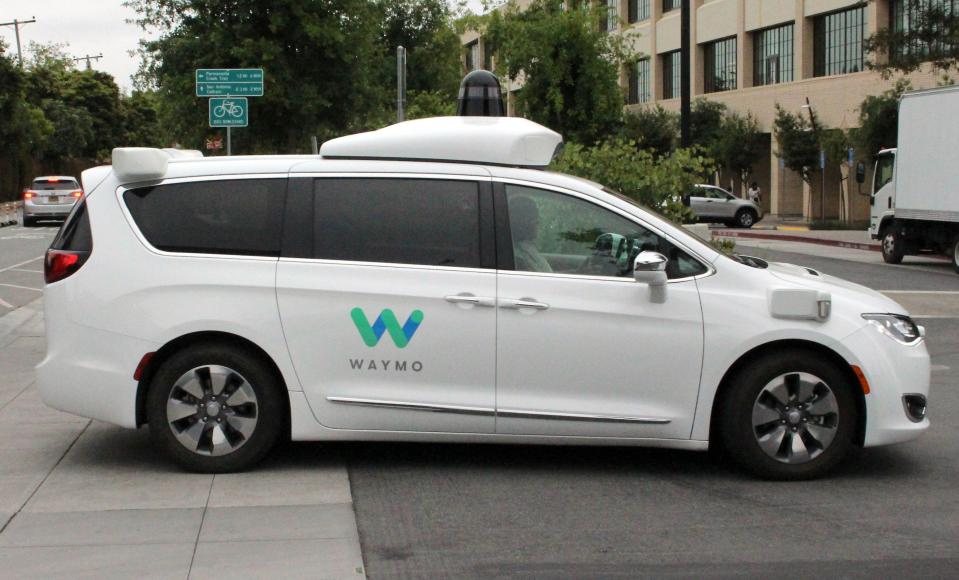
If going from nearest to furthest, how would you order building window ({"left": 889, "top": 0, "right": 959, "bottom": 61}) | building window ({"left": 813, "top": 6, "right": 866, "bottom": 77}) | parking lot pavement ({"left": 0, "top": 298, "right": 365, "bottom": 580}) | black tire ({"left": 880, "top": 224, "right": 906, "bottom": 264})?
parking lot pavement ({"left": 0, "top": 298, "right": 365, "bottom": 580}) < black tire ({"left": 880, "top": 224, "right": 906, "bottom": 264}) < building window ({"left": 889, "top": 0, "right": 959, "bottom": 61}) < building window ({"left": 813, "top": 6, "right": 866, "bottom": 77})

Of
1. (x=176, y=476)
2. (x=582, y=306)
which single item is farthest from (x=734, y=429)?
(x=176, y=476)

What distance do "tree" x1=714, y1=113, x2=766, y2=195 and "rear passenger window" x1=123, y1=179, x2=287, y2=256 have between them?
43.5 metres

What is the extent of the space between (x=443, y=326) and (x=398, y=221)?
63 centimetres

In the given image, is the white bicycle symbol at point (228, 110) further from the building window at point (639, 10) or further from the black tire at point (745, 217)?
the building window at point (639, 10)

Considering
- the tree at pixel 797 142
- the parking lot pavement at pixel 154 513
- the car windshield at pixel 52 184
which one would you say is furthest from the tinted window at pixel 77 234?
the tree at pixel 797 142

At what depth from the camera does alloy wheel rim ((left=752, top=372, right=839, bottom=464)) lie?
6656 mm

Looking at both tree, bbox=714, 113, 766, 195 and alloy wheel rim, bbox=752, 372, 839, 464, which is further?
tree, bbox=714, 113, 766, 195

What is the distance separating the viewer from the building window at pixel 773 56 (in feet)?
160

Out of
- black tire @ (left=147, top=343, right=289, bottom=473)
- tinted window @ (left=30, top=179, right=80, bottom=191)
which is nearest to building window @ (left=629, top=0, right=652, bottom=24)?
tinted window @ (left=30, top=179, right=80, bottom=191)

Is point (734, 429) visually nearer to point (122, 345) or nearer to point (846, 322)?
point (846, 322)

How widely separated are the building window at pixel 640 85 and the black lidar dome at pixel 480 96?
1998 inches

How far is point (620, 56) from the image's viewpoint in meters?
44.2

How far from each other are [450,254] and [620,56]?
3855cm

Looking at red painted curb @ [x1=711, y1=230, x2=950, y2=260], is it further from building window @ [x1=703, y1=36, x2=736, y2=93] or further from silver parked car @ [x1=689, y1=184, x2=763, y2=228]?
building window @ [x1=703, y1=36, x2=736, y2=93]
